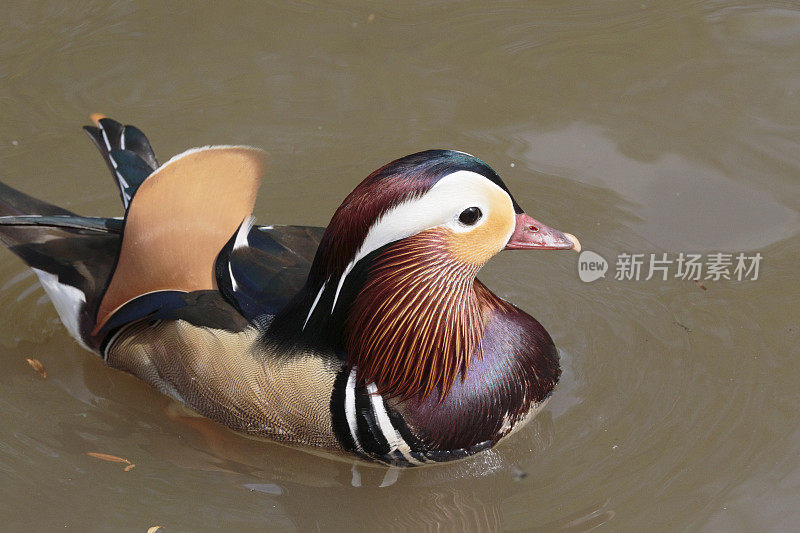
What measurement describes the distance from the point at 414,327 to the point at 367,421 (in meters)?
0.34

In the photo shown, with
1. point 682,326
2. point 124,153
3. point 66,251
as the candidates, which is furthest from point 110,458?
point 682,326

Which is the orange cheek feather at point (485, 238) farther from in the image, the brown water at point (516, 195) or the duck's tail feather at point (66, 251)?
the duck's tail feather at point (66, 251)

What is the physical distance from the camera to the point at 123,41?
17.4 ft

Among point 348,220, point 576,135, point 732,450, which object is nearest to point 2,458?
point 348,220

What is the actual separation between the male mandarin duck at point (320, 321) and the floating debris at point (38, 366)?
0.48m

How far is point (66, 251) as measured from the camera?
3.68 metres

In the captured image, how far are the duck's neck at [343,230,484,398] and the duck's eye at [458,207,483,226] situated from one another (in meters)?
0.20

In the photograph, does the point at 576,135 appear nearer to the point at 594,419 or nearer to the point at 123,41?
the point at 594,419

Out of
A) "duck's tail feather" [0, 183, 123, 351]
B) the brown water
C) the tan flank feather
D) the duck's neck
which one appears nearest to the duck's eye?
the duck's neck

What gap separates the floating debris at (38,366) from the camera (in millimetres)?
3936

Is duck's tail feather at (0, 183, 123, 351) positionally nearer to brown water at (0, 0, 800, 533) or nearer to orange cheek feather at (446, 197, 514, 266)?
brown water at (0, 0, 800, 533)

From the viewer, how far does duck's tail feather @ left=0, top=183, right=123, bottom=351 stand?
12.0ft

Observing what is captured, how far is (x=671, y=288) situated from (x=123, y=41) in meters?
3.12

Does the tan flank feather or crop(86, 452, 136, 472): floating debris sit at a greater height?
the tan flank feather
